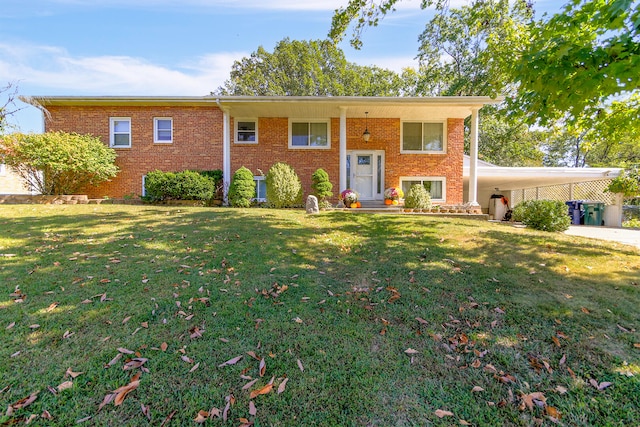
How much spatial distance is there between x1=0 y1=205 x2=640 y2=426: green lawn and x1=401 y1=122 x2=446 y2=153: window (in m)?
8.37

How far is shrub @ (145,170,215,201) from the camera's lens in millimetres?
10672

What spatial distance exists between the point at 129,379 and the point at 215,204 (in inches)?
390

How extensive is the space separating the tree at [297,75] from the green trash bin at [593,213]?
56.1 ft

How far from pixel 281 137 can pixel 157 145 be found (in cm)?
511

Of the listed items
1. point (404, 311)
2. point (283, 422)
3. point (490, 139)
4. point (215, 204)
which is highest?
point (490, 139)

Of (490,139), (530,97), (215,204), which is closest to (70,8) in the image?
(215,204)

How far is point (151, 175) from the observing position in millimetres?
10898

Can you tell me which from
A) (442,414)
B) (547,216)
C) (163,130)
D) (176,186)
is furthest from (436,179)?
(442,414)

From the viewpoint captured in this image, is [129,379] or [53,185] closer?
[129,379]

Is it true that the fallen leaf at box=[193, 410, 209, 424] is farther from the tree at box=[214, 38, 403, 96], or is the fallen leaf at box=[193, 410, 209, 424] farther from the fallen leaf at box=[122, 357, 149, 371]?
the tree at box=[214, 38, 403, 96]

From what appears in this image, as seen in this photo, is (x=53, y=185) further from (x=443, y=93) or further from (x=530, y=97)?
(x=443, y=93)

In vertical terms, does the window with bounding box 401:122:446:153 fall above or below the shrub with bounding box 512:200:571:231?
above

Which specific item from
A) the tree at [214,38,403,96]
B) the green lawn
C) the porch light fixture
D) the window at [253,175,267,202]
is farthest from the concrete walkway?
the tree at [214,38,403,96]

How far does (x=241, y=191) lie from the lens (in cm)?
1064
